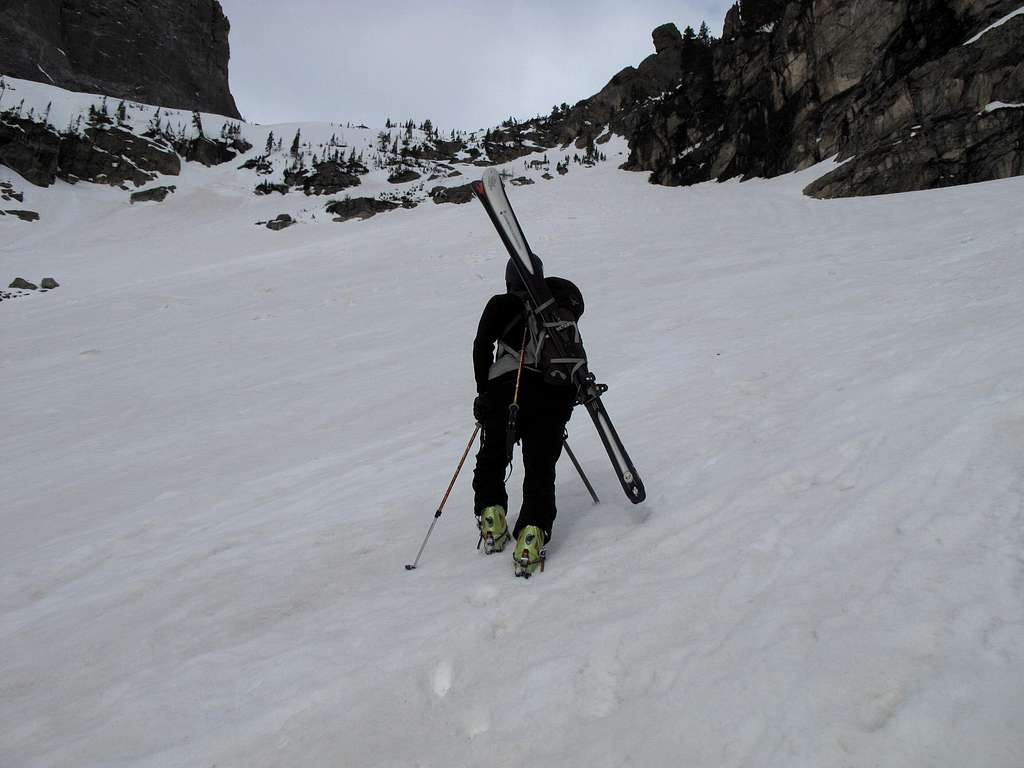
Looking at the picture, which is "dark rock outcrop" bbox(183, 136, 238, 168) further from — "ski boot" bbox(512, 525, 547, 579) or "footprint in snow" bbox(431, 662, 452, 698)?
"footprint in snow" bbox(431, 662, 452, 698)

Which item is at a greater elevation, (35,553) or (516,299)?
(516,299)

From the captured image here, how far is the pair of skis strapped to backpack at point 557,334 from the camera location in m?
3.50

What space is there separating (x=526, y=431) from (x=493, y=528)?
650 millimetres

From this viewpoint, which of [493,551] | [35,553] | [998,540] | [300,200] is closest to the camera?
[998,540]

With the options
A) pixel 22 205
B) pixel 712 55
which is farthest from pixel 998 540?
pixel 22 205

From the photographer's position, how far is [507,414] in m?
3.65

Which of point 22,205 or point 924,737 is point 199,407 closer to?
point 924,737

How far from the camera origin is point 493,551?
139 inches

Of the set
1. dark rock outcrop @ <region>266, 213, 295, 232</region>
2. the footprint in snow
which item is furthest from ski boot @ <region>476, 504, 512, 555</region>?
dark rock outcrop @ <region>266, 213, 295, 232</region>

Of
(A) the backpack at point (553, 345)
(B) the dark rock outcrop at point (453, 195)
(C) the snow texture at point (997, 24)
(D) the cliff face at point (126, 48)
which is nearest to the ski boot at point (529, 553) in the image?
(A) the backpack at point (553, 345)

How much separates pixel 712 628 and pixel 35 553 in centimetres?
527

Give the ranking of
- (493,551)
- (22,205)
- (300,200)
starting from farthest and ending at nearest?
(300,200) → (22,205) → (493,551)

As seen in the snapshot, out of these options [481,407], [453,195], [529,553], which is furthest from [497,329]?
[453,195]

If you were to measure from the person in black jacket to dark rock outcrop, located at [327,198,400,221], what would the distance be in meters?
Result: 41.8
